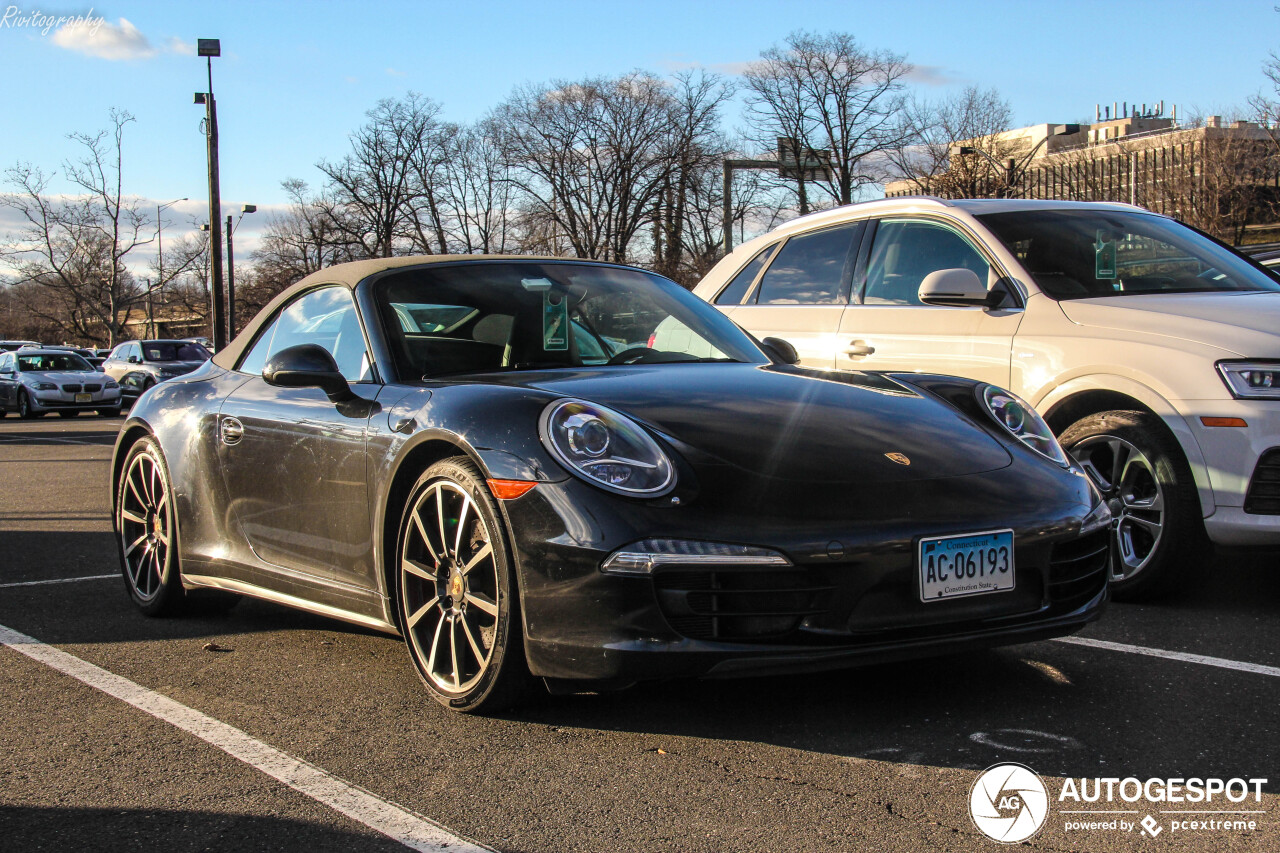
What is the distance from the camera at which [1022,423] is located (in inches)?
151

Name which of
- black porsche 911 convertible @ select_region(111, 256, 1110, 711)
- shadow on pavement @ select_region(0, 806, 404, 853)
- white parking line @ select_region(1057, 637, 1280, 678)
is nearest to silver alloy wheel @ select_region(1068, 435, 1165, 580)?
white parking line @ select_region(1057, 637, 1280, 678)

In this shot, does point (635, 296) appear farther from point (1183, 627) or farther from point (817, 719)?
point (1183, 627)

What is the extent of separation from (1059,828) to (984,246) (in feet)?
12.0

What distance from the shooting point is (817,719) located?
10.6ft

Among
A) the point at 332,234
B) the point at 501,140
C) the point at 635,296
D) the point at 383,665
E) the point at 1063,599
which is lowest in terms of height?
the point at 383,665

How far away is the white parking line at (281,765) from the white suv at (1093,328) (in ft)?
10.3

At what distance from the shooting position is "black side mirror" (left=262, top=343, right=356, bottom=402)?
382cm

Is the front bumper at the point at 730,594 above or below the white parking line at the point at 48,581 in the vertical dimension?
above

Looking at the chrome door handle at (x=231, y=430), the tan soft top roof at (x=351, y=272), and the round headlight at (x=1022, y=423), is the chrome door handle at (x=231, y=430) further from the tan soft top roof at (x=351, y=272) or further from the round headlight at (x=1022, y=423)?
the round headlight at (x=1022, y=423)

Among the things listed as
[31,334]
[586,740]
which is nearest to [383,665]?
[586,740]

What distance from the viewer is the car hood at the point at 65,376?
24891 mm

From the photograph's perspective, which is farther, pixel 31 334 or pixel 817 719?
pixel 31 334

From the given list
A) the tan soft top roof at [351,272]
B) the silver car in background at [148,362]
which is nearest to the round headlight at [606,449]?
the tan soft top roof at [351,272]

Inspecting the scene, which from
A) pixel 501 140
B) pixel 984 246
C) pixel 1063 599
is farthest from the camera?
pixel 501 140
